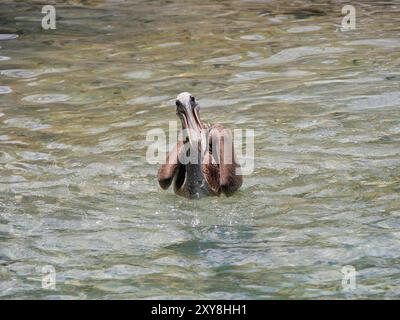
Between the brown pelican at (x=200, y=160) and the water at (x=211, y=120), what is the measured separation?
0.90 ft

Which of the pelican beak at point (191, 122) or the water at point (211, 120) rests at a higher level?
the pelican beak at point (191, 122)

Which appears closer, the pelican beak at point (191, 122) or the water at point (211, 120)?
the water at point (211, 120)

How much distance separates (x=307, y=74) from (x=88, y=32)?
4.03 metres

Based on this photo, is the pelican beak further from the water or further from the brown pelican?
the water

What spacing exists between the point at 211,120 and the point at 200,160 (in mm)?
2721

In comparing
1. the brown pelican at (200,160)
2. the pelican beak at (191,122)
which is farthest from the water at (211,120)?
the pelican beak at (191,122)

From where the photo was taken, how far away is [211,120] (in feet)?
33.9

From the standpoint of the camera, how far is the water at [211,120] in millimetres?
6922

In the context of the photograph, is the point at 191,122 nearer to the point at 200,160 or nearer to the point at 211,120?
the point at 200,160

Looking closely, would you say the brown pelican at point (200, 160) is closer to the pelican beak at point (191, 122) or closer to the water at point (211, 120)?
the pelican beak at point (191, 122)

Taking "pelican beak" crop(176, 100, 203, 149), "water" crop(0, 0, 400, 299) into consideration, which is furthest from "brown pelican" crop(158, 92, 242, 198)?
"water" crop(0, 0, 400, 299)

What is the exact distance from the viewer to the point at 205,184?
772 cm

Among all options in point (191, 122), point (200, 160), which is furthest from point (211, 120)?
point (191, 122)

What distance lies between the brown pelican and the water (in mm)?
276
